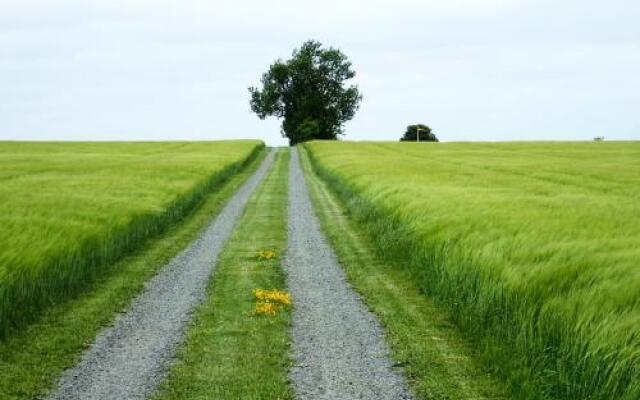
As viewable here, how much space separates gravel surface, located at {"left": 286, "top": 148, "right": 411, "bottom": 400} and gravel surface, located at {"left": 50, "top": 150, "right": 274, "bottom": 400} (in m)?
1.85

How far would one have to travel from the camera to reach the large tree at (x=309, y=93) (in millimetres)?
114438

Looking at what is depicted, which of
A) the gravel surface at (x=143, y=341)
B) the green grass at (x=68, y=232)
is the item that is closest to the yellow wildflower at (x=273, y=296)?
the gravel surface at (x=143, y=341)

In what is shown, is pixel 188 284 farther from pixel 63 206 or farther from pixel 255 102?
pixel 255 102

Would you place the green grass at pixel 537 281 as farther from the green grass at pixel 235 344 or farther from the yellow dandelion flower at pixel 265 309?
the yellow dandelion flower at pixel 265 309

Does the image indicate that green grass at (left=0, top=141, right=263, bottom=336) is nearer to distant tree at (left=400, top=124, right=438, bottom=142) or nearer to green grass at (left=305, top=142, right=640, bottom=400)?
green grass at (left=305, top=142, right=640, bottom=400)

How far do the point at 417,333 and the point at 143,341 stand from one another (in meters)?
4.15

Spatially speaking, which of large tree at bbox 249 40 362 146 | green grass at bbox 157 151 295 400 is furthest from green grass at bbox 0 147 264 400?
large tree at bbox 249 40 362 146

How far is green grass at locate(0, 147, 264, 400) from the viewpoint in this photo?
26.1 feet

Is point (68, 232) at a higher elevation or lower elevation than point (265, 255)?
higher

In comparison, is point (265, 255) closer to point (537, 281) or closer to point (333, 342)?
point (333, 342)

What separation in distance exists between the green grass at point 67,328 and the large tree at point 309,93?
98.1 meters

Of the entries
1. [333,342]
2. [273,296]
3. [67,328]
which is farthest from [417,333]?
[67,328]

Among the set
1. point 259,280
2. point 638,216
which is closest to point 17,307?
point 259,280

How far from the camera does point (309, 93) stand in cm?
11456
